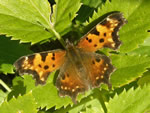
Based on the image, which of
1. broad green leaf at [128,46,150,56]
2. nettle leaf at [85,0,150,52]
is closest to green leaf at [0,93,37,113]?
nettle leaf at [85,0,150,52]

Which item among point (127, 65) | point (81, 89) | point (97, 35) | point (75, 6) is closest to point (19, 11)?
point (75, 6)

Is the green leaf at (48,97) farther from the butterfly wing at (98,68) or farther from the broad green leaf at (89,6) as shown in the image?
the broad green leaf at (89,6)

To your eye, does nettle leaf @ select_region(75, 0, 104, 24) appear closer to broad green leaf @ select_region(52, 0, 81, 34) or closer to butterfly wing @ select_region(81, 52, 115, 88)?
broad green leaf @ select_region(52, 0, 81, 34)

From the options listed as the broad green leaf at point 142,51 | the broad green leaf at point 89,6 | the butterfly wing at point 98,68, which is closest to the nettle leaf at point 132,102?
the butterfly wing at point 98,68

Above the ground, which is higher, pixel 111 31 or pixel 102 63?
pixel 111 31

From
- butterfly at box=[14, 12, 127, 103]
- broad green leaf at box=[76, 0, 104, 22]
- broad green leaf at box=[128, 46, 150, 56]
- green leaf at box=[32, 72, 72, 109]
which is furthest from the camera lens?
broad green leaf at box=[76, 0, 104, 22]

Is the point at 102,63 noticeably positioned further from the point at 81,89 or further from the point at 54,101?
the point at 54,101

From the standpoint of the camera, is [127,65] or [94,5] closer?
[127,65]
